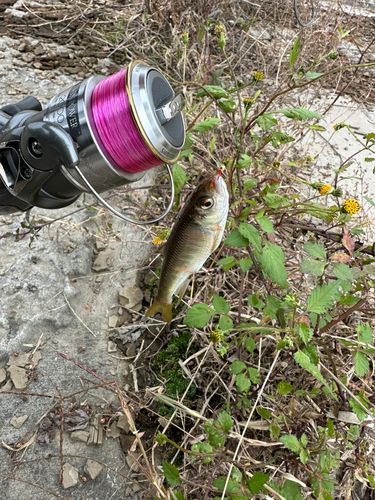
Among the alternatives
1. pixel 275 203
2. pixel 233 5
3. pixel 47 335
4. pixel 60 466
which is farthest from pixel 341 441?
pixel 233 5

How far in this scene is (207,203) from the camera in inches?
50.7

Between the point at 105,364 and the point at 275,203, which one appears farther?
the point at 105,364

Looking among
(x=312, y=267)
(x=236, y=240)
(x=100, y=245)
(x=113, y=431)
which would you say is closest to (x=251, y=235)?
(x=236, y=240)

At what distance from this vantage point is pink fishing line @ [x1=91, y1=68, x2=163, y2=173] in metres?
1.22

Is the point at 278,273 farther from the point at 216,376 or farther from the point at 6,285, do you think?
the point at 6,285

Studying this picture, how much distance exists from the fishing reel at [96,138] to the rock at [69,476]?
1115 mm

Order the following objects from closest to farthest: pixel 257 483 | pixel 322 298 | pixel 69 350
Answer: pixel 257 483 → pixel 322 298 → pixel 69 350

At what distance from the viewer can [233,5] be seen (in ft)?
13.2

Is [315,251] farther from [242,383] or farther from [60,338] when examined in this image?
[60,338]

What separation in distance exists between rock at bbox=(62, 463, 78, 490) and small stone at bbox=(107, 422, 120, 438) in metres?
0.20

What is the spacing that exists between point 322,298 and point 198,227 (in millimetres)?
574

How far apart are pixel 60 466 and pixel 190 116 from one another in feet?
7.56

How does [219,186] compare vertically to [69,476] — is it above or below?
above

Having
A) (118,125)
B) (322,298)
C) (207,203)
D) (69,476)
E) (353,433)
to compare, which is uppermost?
(118,125)
